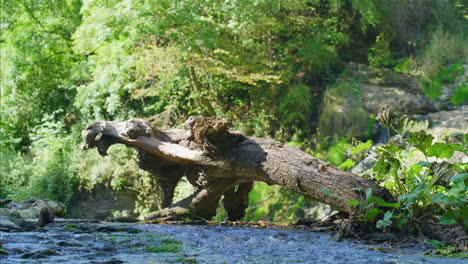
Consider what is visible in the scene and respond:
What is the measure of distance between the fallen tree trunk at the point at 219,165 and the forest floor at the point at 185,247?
0.51 m

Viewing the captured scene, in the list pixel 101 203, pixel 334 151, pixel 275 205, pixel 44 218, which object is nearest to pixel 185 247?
pixel 44 218

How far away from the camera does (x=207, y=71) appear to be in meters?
9.51

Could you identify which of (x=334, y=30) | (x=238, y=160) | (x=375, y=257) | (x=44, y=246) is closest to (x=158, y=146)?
(x=238, y=160)

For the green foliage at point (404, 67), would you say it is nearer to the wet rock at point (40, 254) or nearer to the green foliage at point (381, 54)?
the green foliage at point (381, 54)

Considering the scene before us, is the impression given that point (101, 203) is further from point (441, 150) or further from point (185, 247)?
point (441, 150)

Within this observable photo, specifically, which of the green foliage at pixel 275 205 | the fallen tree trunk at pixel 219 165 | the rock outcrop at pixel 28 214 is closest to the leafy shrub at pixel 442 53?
the green foliage at pixel 275 205

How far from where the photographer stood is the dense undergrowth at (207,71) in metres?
9.33

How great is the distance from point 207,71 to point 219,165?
4638mm

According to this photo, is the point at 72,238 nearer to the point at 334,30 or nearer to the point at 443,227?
the point at 443,227

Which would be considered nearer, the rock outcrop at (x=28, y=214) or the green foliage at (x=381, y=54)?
A: the rock outcrop at (x=28, y=214)

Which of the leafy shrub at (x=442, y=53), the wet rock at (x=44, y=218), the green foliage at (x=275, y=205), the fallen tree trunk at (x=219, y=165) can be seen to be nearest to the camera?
the wet rock at (x=44, y=218)

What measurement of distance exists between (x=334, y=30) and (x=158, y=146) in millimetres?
7800

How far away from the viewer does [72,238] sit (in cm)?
356

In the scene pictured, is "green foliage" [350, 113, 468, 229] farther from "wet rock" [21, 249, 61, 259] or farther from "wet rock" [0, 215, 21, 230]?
"wet rock" [0, 215, 21, 230]
